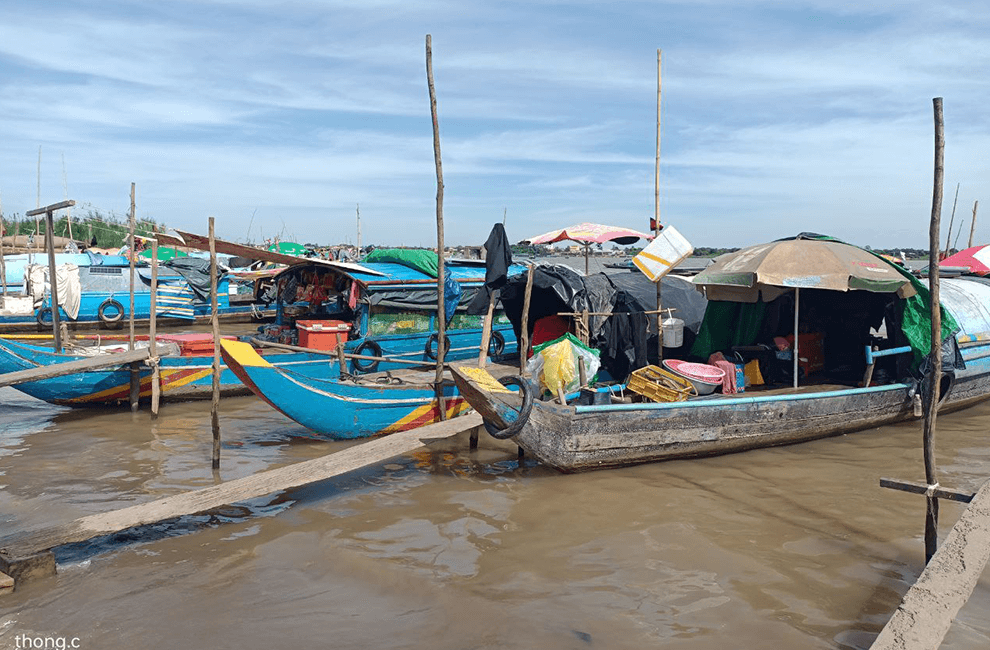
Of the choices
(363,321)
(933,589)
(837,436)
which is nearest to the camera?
(933,589)

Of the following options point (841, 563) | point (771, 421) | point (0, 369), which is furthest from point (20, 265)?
point (841, 563)

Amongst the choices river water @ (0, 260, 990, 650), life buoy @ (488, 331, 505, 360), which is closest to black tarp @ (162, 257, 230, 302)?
life buoy @ (488, 331, 505, 360)

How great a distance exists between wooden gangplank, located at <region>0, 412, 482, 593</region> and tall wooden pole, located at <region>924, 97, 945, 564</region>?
13.6ft

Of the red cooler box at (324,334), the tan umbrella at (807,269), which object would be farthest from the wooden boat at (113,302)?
the tan umbrella at (807,269)

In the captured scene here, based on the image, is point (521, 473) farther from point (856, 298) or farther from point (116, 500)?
point (856, 298)

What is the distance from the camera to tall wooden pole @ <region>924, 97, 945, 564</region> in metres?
4.87

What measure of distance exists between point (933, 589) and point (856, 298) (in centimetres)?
759

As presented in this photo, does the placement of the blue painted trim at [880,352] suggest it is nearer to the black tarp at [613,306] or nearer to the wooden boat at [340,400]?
the black tarp at [613,306]

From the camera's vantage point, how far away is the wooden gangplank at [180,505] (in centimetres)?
511

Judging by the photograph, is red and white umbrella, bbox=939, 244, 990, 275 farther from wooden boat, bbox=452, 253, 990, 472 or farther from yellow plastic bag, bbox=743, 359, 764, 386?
yellow plastic bag, bbox=743, 359, 764, 386

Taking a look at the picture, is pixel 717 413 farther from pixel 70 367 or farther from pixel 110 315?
pixel 110 315

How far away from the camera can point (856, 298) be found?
34.8 feet

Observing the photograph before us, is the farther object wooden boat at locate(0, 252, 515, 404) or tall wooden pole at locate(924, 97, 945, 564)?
wooden boat at locate(0, 252, 515, 404)

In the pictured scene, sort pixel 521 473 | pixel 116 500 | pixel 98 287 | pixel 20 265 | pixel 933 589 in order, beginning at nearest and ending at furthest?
pixel 933 589 → pixel 116 500 → pixel 521 473 → pixel 98 287 → pixel 20 265
